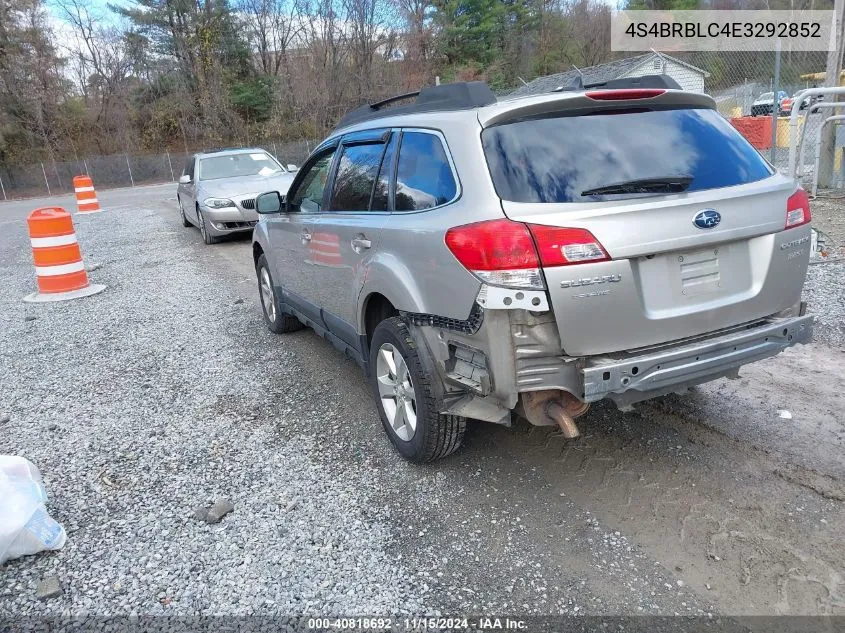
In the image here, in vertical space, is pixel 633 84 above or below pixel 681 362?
above

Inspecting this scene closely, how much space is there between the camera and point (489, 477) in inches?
135

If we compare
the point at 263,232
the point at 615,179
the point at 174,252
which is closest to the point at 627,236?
the point at 615,179

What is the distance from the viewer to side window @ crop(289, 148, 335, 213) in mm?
4656

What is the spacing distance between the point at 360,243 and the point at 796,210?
231 centimetres

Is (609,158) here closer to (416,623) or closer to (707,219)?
(707,219)

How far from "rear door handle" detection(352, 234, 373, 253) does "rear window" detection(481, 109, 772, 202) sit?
101 cm

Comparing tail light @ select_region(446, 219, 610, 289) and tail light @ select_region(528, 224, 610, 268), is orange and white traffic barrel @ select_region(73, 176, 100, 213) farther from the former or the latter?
tail light @ select_region(528, 224, 610, 268)

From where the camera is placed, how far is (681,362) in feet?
9.25

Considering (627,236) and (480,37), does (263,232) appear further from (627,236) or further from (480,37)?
(480,37)

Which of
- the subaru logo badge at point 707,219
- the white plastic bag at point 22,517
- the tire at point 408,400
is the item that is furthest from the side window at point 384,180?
the white plastic bag at point 22,517

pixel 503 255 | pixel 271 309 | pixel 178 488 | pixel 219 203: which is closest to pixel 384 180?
pixel 503 255

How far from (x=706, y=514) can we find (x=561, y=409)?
0.86 meters

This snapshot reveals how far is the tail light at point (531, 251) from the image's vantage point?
2633 mm

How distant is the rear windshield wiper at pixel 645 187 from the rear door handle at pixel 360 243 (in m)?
1.36
